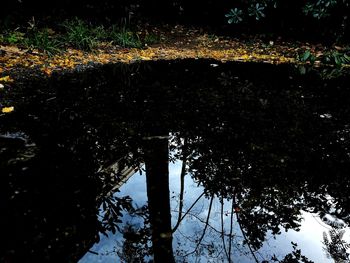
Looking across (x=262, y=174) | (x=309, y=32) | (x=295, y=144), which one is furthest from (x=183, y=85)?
(x=309, y=32)

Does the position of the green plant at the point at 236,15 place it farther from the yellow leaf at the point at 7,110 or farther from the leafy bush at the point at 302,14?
the yellow leaf at the point at 7,110

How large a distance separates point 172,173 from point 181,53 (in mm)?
6141

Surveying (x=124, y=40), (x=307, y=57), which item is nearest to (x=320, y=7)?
(x=307, y=57)

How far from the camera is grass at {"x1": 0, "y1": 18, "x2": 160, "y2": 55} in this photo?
6.20 m

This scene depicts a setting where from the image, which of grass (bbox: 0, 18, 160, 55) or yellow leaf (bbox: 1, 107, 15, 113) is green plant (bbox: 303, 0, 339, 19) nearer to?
grass (bbox: 0, 18, 160, 55)

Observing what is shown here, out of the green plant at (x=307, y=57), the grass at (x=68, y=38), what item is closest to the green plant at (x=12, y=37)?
the grass at (x=68, y=38)

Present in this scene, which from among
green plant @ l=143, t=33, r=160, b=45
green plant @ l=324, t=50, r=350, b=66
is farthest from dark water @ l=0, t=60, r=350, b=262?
green plant @ l=143, t=33, r=160, b=45

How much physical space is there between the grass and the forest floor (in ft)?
0.44

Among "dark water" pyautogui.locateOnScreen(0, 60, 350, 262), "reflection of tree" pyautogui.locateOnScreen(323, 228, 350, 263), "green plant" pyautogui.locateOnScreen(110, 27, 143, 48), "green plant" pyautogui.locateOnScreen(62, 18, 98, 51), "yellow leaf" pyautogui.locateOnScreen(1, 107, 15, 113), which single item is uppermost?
"green plant" pyautogui.locateOnScreen(110, 27, 143, 48)

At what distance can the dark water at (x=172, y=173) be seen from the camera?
1849mm

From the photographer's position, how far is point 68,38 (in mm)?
6988

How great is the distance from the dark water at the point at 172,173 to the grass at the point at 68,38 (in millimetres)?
2208

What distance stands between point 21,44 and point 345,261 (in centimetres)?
656

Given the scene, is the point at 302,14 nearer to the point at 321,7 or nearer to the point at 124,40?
the point at 321,7
